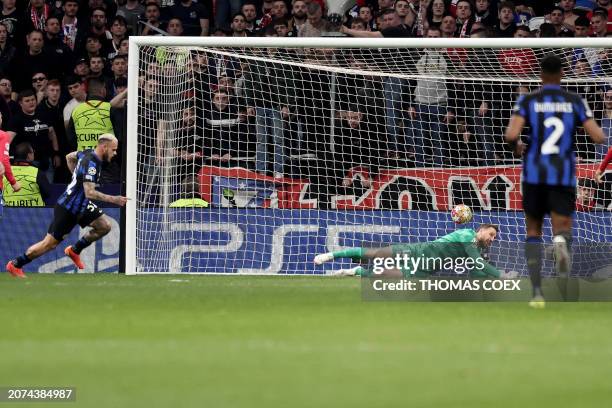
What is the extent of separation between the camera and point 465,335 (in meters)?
8.35

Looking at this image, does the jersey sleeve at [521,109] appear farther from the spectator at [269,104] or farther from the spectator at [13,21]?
the spectator at [13,21]

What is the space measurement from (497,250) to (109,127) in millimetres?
5949

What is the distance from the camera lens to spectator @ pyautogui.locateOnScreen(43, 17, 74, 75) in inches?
813

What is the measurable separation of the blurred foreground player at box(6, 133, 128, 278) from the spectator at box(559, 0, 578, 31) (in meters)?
7.10

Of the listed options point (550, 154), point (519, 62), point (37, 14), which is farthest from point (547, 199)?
point (37, 14)

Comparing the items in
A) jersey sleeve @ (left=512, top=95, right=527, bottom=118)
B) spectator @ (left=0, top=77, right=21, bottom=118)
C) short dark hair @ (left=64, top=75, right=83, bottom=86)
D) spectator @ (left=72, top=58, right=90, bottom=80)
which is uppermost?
spectator @ (left=72, top=58, right=90, bottom=80)

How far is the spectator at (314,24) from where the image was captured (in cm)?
1931

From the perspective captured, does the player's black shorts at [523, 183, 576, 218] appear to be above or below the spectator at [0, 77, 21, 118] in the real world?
below

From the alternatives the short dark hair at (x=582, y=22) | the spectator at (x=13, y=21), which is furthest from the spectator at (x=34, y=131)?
the short dark hair at (x=582, y=22)

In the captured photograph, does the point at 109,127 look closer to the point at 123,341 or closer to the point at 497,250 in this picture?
the point at 497,250

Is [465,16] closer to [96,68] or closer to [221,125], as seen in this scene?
[221,125]

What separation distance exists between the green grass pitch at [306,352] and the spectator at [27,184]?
6845mm

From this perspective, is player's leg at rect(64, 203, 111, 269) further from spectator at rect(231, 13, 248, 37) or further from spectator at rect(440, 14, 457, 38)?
spectator at rect(440, 14, 457, 38)

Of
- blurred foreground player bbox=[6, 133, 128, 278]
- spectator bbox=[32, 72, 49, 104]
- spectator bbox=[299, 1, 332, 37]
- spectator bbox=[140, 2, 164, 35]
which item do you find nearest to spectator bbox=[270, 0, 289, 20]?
spectator bbox=[299, 1, 332, 37]
